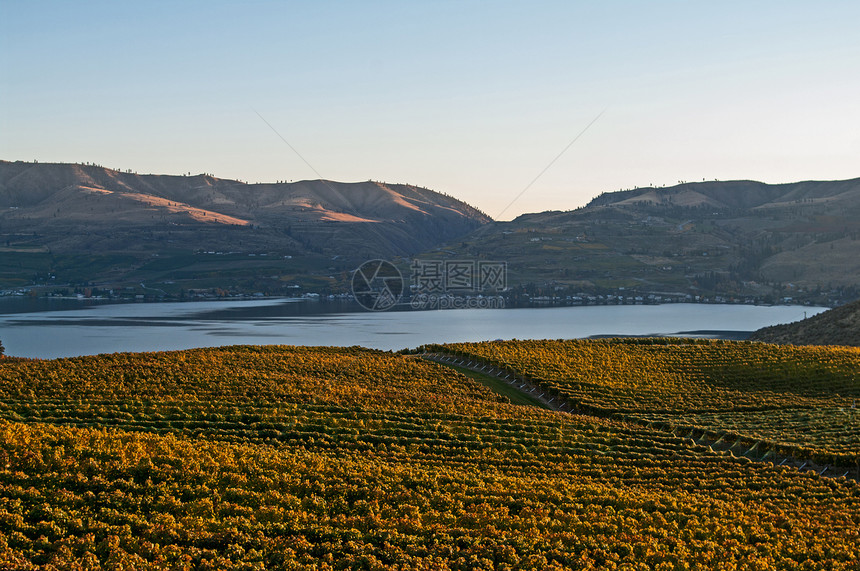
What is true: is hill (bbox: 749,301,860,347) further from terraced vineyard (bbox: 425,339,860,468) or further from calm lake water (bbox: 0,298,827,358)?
terraced vineyard (bbox: 425,339,860,468)

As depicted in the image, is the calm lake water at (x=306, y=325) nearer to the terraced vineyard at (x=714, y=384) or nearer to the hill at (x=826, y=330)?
the hill at (x=826, y=330)

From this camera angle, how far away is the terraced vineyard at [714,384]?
114 feet

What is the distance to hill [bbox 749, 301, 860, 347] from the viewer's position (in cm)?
9019

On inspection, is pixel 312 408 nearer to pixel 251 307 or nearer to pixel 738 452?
pixel 738 452

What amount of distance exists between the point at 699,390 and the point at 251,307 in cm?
16441

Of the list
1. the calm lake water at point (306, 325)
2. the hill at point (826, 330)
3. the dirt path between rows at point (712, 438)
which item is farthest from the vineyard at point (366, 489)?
the calm lake water at point (306, 325)

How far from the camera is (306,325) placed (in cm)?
14525

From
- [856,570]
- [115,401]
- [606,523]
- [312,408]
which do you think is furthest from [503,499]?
[115,401]

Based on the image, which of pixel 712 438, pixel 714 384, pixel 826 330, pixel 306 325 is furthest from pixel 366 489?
pixel 306 325

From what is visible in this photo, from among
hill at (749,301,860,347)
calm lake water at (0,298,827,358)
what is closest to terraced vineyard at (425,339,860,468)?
hill at (749,301,860,347)

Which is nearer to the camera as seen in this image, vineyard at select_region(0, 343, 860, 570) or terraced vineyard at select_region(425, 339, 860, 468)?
vineyard at select_region(0, 343, 860, 570)

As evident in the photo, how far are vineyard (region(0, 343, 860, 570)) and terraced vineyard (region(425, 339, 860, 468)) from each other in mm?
5156

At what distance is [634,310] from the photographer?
197 m

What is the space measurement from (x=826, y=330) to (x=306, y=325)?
9458 centimetres
